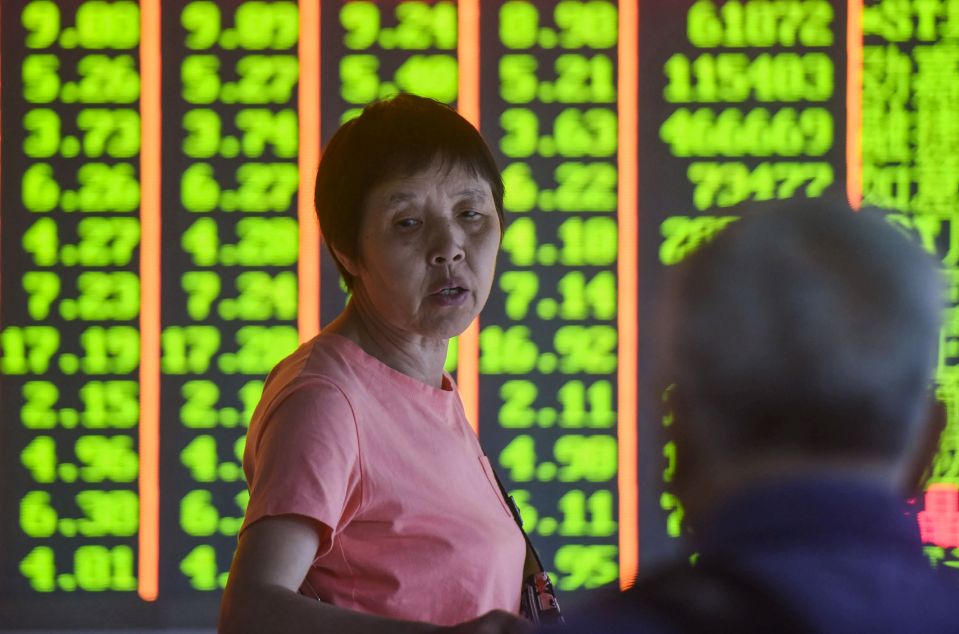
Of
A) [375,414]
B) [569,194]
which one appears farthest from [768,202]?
[569,194]

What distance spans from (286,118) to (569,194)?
0.55 meters

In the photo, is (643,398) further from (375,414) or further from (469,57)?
(375,414)

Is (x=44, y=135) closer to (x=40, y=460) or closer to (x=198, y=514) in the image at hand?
(x=40, y=460)

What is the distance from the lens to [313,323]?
2.17m

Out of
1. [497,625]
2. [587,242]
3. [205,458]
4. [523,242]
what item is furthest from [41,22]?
[497,625]

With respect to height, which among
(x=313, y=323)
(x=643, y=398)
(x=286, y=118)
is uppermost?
(x=286, y=118)

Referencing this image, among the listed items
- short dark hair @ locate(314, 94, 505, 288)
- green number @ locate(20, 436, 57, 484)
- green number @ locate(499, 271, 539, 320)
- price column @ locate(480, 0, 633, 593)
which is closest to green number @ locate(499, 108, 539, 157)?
price column @ locate(480, 0, 633, 593)

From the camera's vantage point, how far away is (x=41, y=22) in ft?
7.16

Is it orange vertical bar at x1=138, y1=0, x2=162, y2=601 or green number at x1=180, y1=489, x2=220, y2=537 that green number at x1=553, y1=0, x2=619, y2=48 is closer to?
orange vertical bar at x1=138, y1=0, x2=162, y2=601

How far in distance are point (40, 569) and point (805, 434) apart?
6.55 ft

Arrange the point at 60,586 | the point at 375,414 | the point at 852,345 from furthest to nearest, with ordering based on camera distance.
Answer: the point at 60,586 < the point at 375,414 < the point at 852,345

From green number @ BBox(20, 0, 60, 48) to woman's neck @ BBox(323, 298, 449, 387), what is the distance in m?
1.50

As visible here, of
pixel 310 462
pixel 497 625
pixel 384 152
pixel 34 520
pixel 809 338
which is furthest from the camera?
pixel 34 520

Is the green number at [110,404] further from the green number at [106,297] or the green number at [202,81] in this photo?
the green number at [202,81]
